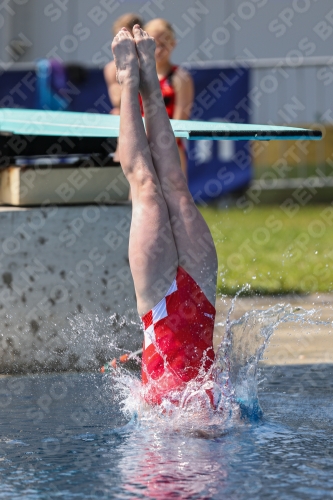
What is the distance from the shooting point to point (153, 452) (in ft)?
9.21

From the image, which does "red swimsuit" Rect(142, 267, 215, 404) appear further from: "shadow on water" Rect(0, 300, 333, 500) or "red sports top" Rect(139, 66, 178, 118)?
"red sports top" Rect(139, 66, 178, 118)

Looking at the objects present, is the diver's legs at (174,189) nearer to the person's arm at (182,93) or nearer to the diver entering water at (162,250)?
the diver entering water at (162,250)

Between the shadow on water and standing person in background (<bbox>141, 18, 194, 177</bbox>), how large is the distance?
2869 millimetres

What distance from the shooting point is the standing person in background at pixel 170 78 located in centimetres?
637

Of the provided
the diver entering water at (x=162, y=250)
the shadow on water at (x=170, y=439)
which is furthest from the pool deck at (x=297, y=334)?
the diver entering water at (x=162, y=250)

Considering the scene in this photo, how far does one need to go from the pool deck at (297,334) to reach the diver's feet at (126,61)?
1.72 metres

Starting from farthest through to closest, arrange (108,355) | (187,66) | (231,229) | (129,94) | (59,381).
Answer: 1. (187,66)
2. (231,229)
3. (108,355)
4. (59,381)
5. (129,94)

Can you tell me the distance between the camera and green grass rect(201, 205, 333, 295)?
6652 mm

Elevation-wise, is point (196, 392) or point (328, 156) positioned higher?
point (328, 156)

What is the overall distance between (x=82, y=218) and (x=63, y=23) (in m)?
12.2

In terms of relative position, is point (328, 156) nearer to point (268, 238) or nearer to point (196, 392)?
point (268, 238)

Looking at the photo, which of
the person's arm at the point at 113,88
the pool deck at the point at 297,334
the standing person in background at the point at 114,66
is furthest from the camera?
the person's arm at the point at 113,88

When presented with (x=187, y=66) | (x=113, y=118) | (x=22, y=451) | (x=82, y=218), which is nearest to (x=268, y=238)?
(x=187, y=66)

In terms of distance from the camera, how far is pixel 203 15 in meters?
15.1
